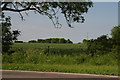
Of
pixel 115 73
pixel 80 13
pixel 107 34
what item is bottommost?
pixel 115 73

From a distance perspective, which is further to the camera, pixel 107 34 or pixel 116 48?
pixel 107 34

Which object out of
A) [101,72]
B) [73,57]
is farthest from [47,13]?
[101,72]

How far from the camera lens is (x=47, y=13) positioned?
25.5m

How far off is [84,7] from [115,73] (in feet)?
36.7

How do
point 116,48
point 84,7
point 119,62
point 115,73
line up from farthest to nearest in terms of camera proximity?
1. point 84,7
2. point 116,48
3. point 119,62
4. point 115,73

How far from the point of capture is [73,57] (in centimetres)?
2197

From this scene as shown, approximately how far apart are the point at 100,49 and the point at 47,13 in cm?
582

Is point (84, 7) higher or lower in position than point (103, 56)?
higher

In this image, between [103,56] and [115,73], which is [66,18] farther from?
[115,73]

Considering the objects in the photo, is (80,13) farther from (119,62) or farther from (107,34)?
(119,62)

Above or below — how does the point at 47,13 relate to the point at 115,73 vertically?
above

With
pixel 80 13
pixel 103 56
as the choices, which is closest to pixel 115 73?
pixel 103 56

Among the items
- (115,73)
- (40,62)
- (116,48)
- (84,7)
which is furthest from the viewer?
(84,7)

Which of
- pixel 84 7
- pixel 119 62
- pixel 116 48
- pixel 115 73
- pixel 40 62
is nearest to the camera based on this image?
pixel 115 73
